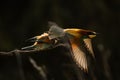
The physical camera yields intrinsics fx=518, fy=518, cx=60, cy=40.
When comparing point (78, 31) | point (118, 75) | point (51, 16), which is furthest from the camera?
point (51, 16)

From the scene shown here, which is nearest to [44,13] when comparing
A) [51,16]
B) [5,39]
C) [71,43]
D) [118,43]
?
[51,16]

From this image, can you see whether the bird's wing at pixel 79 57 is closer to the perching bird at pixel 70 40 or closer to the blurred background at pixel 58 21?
the perching bird at pixel 70 40

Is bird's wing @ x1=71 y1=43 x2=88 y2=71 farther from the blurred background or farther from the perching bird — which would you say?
the blurred background

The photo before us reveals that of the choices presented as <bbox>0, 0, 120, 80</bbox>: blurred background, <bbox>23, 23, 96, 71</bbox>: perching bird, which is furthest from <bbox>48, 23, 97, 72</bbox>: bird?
<bbox>0, 0, 120, 80</bbox>: blurred background

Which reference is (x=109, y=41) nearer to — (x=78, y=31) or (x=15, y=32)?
(x=15, y=32)

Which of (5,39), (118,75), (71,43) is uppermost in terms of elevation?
(71,43)

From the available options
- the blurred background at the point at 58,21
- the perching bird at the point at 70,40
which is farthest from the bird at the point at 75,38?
the blurred background at the point at 58,21
